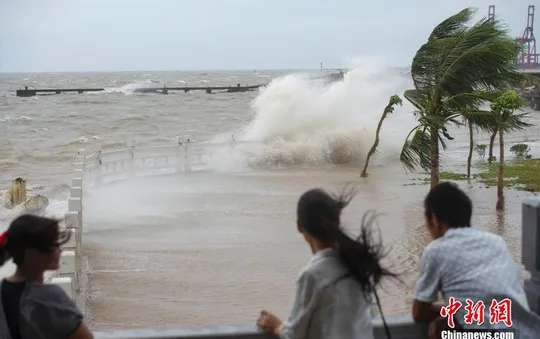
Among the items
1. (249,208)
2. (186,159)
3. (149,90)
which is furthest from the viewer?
(149,90)

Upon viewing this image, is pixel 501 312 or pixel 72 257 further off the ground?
pixel 501 312

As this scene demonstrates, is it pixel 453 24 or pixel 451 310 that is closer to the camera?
pixel 451 310

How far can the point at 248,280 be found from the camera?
849cm

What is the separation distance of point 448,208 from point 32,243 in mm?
1848

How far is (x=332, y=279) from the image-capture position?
2.60 m

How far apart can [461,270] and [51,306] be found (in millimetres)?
1742

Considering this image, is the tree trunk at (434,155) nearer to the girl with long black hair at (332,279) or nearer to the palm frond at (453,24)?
the palm frond at (453,24)

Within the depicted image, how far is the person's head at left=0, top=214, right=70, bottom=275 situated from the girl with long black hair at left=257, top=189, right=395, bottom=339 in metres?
0.99

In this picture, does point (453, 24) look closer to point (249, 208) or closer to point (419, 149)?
point (419, 149)

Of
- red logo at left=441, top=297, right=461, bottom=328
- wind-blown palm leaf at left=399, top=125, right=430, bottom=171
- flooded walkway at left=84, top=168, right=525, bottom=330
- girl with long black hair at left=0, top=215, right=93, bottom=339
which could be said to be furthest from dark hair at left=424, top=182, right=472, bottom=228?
wind-blown palm leaf at left=399, top=125, right=430, bottom=171

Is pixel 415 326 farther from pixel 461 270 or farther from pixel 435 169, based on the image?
pixel 435 169

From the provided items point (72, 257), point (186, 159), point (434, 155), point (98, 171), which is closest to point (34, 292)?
point (72, 257)

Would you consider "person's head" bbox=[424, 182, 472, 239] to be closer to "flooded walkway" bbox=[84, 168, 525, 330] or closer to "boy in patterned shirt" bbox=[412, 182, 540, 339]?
"boy in patterned shirt" bbox=[412, 182, 540, 339]

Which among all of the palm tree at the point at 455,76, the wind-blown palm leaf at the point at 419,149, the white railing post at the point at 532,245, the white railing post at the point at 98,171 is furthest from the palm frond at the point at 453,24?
the white railing post at the point at 532,245
